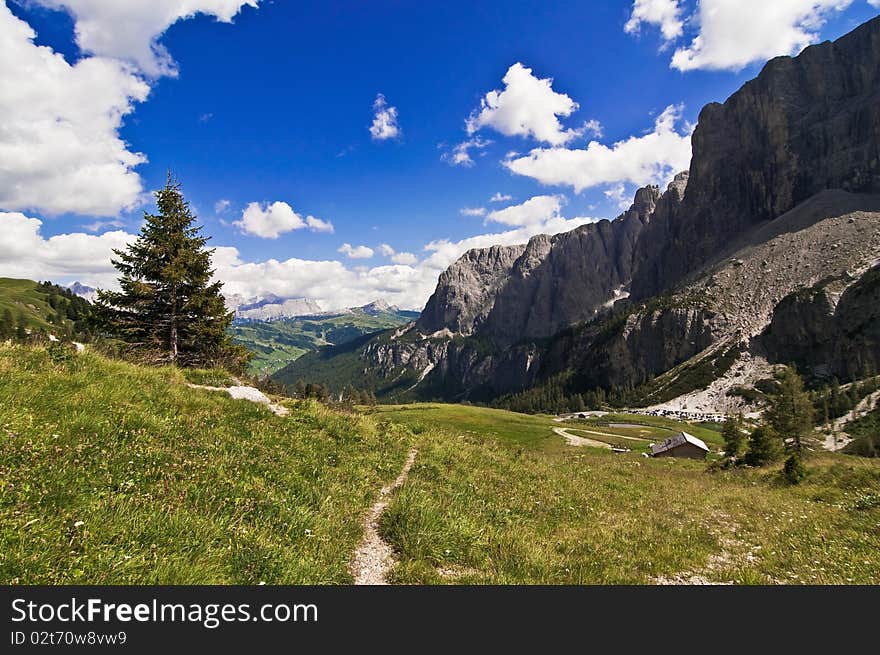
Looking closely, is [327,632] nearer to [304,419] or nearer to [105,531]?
[105,531]

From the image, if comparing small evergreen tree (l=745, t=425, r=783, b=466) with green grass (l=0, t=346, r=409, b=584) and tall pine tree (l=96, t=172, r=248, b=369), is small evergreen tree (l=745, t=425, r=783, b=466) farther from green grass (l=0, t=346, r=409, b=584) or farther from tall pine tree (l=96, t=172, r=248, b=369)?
tall pine tree (l=96, t=172, r=248, b=369)

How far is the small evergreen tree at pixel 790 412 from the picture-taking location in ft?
163

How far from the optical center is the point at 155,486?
7.56m

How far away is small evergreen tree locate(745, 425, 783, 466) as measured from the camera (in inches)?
1198

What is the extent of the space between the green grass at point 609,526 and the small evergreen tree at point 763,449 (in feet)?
31.4

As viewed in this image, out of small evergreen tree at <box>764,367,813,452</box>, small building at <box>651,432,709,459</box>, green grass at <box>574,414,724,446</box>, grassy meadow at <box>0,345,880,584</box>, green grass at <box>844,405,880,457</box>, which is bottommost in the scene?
green grass at <box>574,414,724,446</box>

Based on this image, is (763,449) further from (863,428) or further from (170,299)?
(863,428)

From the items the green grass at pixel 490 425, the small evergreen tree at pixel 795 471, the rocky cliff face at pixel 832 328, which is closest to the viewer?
the small evergreen tree at pixel 795 471

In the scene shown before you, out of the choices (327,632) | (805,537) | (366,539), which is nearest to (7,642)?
(327,632)

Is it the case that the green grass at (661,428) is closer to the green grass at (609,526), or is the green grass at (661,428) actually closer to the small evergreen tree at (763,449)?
the small evergreen tree at (763,449)

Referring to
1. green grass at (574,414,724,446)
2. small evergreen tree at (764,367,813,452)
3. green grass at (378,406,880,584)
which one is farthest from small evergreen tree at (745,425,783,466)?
green grass at (574,414,724,446)

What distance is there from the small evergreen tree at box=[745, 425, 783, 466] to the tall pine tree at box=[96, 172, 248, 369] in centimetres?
3887

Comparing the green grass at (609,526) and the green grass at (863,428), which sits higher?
the green grass at (609,526)

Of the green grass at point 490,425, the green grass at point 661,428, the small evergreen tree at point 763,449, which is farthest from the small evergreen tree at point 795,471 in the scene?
the green grass at point 661,428
